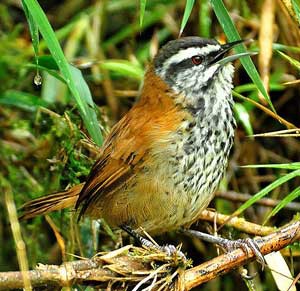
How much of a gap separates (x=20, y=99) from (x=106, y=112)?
1.67 ft

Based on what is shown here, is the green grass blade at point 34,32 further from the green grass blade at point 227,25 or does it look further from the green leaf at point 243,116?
the green leaf at point 243,116

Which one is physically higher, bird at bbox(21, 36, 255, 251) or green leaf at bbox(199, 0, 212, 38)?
green leaf at bbox(199, 0, 212, 38)

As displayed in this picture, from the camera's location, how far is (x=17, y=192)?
16.2 feet

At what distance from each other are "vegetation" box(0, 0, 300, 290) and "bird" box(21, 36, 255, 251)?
33 cm

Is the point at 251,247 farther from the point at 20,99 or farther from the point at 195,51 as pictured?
the point at 20,99

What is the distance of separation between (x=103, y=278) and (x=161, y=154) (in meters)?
0.81

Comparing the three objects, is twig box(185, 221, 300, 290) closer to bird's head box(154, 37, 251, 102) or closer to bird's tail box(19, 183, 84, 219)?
bird's head box(154, 37, 251, 102)

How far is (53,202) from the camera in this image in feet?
13.5

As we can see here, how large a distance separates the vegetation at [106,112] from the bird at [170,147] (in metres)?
0.33

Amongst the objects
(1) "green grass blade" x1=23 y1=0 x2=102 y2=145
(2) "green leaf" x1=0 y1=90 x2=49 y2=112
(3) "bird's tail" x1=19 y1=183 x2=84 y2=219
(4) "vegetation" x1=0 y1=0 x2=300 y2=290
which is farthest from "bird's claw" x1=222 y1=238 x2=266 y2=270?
(2) "green leaf" x1=0 y1=90 x2=49 y2=112

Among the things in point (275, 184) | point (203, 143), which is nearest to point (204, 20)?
point (203, 143)

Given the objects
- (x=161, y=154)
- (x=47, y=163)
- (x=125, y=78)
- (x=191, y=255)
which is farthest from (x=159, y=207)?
(x=125, y=78)

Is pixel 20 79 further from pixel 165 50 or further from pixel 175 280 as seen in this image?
pixel 175 280

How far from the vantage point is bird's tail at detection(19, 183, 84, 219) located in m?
4.10
